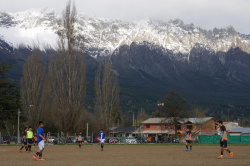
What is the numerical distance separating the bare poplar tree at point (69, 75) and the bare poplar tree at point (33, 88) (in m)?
6.85

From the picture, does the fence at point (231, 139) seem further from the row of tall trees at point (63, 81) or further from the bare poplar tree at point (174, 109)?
the row of tall trees at point (63, 81)

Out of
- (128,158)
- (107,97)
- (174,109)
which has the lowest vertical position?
(128,158)

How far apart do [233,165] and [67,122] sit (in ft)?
108

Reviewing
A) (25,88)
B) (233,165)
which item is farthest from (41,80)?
(233,165)

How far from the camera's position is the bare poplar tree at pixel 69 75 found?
4488 centimetres

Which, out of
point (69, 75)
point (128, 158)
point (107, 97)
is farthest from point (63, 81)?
point (128, 158)

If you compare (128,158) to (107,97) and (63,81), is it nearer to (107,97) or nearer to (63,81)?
(63,81)

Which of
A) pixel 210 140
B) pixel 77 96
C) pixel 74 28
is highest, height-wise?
pixel 74 28

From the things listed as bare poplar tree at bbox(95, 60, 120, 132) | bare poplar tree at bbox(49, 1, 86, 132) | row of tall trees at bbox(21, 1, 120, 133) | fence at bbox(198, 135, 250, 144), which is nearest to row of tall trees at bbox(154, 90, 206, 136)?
bare poplar tree at bbox(95, 60, 120, 132)

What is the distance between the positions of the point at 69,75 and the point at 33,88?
1172 cm

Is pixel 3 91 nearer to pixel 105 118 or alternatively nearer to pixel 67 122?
pixel 67 122

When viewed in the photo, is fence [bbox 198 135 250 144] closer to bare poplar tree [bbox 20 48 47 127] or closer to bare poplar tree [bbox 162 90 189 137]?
bare poplar tree [bbox 162 90 189 137]

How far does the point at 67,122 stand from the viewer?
44.3 metres

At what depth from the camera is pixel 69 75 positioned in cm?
4644
